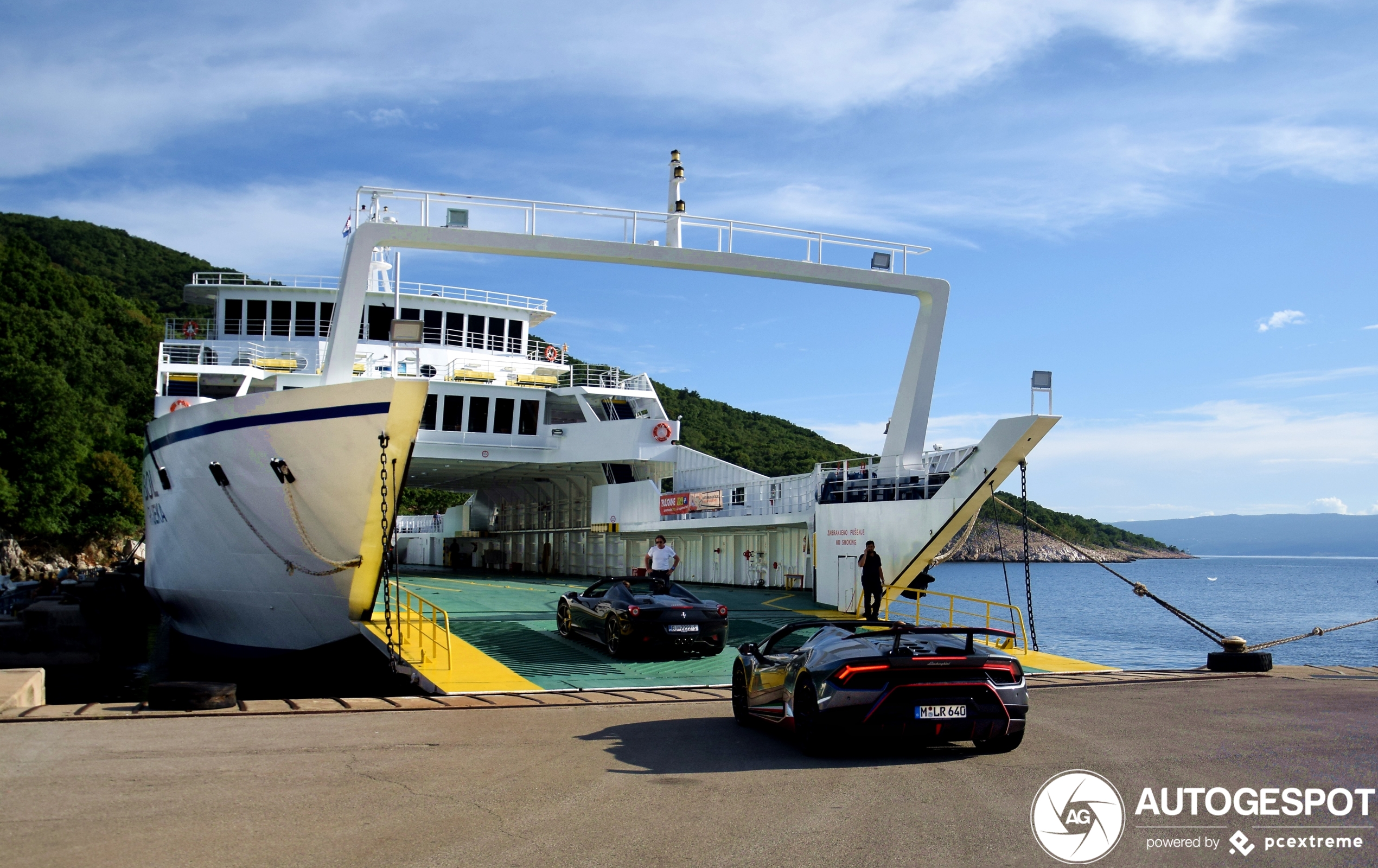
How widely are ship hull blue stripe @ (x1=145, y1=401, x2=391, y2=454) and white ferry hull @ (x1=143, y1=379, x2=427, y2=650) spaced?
2cm

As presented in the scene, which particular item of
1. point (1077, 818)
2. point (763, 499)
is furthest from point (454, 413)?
point (1077, 818)

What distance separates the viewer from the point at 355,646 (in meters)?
17.4

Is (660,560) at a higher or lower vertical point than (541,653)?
higher

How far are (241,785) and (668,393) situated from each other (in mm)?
89740

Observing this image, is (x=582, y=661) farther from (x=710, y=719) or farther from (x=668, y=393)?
(x=668, y=393)

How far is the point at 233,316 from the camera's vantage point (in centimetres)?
2931

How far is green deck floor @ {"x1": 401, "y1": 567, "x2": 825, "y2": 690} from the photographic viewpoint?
1355 cm

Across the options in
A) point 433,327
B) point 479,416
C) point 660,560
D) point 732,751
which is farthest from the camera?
point 433,327

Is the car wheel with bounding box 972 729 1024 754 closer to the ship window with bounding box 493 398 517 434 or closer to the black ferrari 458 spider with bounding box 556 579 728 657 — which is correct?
the black ferrari 458 spider with bounding box 556 579 728 657

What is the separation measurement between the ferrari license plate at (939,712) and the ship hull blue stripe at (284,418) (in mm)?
9325

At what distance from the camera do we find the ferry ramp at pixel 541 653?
1307cm

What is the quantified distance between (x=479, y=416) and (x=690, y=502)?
6353 millimetres

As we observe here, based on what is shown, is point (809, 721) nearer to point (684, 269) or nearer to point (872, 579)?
point (872, 579)

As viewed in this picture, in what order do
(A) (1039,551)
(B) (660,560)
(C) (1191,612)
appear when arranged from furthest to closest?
1. (A) (1039,551)
2. (C) (1191,612)
3. (B) (660,560)
